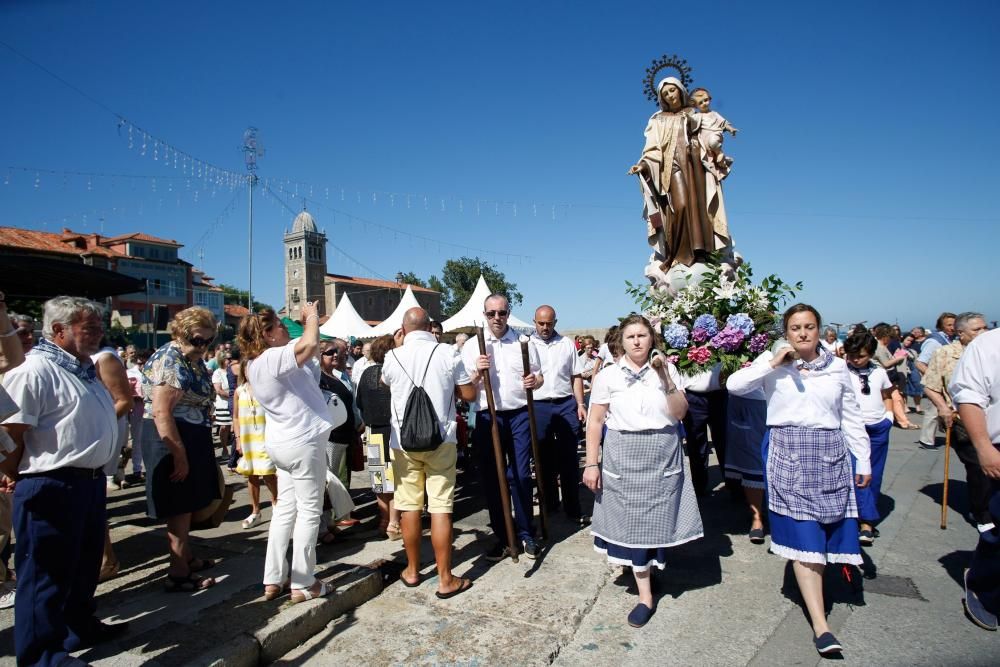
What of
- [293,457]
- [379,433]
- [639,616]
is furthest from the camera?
[379,433]

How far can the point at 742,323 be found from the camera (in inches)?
188

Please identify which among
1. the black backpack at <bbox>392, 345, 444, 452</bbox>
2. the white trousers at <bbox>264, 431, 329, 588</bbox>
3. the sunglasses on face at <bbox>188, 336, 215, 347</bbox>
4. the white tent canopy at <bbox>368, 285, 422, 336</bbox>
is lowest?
the white trousers at <bbox>264, 431, 329, 588</bbox>

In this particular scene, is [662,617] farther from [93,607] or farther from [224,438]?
[224,438]

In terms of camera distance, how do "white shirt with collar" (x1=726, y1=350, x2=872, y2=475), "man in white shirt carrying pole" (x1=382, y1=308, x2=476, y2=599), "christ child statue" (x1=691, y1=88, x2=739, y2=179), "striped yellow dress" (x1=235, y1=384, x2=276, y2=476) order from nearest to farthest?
"white shirt with collar" (x1=726, y1=350, x2=872, y2=475), "man in white shirt carrying pole" (x1=382, y1=308, x2=476, y2=599), "striped yellow dress" (x1=235, y1=384, x2=276, y2=476), "christ child statue" (x1=691, y1=88, x2=739, y2=179)


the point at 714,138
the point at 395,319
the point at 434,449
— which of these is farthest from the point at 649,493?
the point at 395,319

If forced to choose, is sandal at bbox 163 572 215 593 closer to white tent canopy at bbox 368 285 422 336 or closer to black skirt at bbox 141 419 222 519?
black skirt at bbox 141 419 222 519

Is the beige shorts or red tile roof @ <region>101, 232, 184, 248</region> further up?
red tile roof @ <region>101, 232, 184, 248</region>

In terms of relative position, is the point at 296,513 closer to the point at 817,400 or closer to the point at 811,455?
the point at 811,455

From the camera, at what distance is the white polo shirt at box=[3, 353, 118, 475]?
271cm

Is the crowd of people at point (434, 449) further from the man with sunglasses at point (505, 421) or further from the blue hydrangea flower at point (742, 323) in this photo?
the blue hydrangea flower at point (742, 323)

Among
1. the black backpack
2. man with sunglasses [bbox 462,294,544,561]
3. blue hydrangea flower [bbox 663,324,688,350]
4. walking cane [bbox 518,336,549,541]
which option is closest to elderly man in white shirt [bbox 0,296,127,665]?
the black backpack

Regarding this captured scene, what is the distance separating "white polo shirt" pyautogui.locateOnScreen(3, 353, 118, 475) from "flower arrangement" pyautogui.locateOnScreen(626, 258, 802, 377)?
404 cm

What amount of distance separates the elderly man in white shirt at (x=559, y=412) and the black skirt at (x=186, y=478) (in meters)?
2.61

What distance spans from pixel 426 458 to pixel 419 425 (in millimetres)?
276
